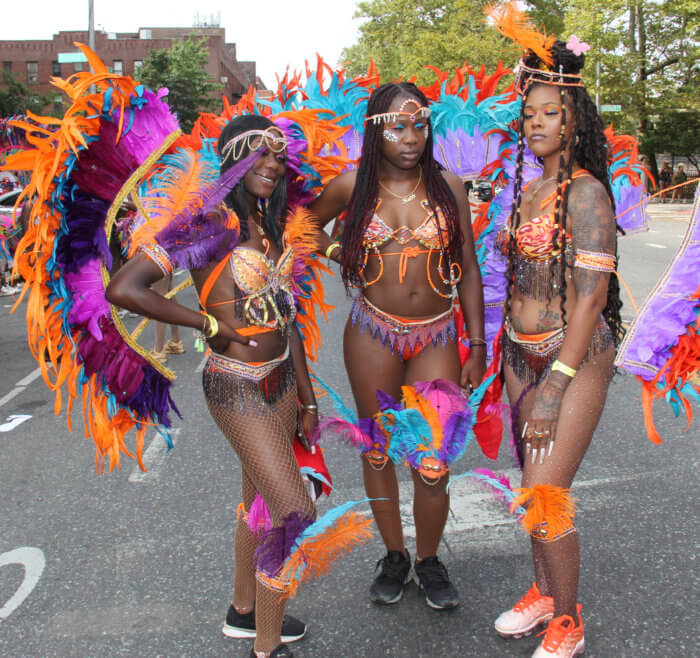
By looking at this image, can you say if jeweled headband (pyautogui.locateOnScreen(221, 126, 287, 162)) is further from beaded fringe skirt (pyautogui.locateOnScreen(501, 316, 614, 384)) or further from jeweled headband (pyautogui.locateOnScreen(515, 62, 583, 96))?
beaded fringe skirt (pyautogui.locateOnScreen(501, 316, 614, 384))

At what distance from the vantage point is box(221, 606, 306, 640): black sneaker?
9.19ft

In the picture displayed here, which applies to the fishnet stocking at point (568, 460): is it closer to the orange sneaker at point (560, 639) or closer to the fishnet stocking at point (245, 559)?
the orange sneaker at point (560, 639)

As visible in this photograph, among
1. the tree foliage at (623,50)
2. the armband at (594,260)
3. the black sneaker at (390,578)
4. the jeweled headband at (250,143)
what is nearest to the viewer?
the armband at (594,260)

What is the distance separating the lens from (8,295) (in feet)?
42.5

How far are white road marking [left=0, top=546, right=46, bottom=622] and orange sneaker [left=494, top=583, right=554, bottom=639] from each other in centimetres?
198

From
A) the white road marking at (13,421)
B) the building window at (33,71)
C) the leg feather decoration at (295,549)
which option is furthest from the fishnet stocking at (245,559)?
the building window at (33,71)

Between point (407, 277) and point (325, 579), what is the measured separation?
4.52 ft

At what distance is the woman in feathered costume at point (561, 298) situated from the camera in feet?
8.04

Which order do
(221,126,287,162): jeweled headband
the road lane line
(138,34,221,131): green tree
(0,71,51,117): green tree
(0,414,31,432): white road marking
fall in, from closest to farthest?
1. (221,126,287,162): jeweled headband
2. (0,414,31,432): white road marking
3. the road lane line
4. (0,71,51,117): green tree
5. (138,34,221,131): green tree

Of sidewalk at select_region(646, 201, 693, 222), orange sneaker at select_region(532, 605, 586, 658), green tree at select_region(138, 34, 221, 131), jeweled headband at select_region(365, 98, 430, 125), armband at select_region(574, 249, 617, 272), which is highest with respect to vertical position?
green tree at select_region(138, 34, 221, 131)

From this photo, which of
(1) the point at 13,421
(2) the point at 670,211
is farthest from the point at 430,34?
(1) the point at 13,421

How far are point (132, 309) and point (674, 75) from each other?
111ft

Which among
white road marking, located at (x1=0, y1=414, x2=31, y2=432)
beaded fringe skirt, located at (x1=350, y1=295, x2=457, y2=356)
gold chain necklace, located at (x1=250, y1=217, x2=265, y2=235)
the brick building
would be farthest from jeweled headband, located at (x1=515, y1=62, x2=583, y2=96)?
the brick building

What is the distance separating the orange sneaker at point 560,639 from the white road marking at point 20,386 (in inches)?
209
